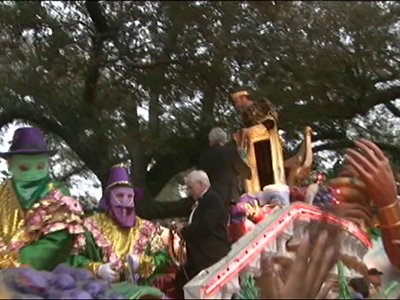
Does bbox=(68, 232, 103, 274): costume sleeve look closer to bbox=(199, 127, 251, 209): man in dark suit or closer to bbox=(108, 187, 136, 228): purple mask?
bbox=(108, 187, 136, 228): purple mask

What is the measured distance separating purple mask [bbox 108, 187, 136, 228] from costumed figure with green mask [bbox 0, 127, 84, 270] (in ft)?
2.31

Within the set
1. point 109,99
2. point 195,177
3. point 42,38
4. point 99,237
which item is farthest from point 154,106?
point 195,177

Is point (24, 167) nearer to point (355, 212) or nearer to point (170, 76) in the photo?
point (355, 212)

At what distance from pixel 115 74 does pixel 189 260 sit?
3.60m

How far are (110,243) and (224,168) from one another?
1150 millimetres

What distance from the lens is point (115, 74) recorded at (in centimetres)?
864

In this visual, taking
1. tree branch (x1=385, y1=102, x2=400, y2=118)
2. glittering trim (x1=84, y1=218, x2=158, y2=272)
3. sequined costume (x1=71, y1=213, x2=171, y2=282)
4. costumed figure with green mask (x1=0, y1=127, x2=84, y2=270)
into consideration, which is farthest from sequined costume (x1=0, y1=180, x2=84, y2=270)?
tree branch (x1=385, y1=102, x2=400, y2=118)

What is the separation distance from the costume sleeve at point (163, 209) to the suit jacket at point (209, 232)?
4.29 m

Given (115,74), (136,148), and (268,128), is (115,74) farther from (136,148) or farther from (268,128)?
(268,128)

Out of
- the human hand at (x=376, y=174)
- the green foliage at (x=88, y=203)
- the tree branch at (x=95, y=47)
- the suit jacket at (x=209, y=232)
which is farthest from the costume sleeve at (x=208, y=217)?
the green foliage at (x=88, y=203)

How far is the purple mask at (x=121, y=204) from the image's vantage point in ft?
21.1

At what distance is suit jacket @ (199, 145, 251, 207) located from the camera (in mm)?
5762

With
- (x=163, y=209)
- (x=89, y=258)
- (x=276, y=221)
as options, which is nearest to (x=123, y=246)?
(x=89, y=258)

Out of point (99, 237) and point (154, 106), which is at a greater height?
point (154, 106)
